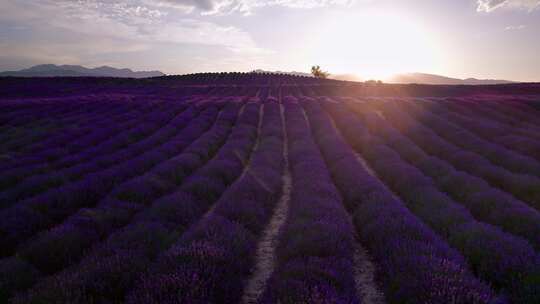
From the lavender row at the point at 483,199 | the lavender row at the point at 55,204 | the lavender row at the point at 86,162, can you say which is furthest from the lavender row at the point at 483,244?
the lavender row at the point at 86,162

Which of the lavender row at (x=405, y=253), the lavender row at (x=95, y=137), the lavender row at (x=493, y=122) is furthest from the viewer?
the lavender row at (x=493, y=122)

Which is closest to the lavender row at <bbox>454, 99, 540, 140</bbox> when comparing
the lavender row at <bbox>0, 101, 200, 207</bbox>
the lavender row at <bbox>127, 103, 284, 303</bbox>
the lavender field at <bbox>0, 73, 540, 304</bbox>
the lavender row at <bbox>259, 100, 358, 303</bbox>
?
the lavender field at <bbox>0, 73, 540, 304</bbox>

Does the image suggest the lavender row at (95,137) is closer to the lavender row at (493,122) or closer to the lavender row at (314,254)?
the lavender row at (314,254)

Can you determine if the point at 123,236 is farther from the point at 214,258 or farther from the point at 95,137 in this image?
the point at 95,137

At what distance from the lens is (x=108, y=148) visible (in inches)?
423

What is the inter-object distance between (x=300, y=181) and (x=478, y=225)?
3.39m

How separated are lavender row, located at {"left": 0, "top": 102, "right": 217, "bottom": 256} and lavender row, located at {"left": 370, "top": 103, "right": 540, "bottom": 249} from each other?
264 inches

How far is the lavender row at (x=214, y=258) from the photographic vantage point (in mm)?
3031

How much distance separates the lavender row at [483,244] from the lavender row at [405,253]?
0.35m

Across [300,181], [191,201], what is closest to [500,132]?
[300,181]

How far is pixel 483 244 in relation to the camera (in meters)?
4.11

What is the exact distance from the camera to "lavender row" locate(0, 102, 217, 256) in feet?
15.9

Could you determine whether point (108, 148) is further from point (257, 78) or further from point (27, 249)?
point (257, 78)

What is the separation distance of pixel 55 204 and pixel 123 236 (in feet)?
7.58
